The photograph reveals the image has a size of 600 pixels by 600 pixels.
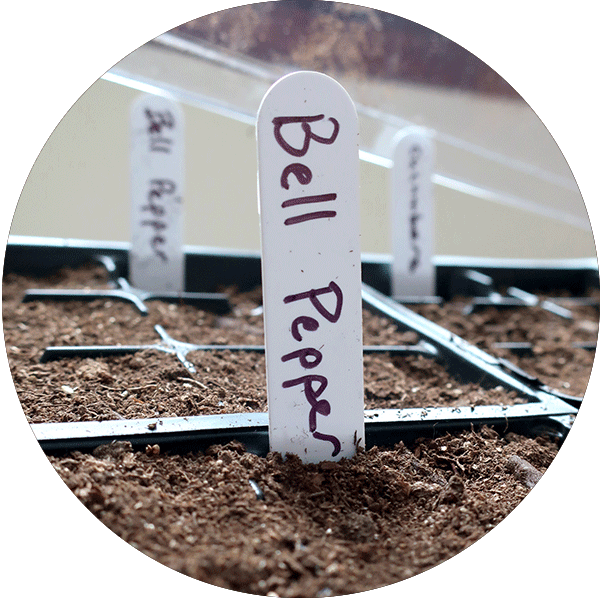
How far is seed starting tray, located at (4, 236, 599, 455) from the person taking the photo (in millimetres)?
678

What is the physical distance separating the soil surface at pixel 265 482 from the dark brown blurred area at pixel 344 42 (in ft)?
7.28

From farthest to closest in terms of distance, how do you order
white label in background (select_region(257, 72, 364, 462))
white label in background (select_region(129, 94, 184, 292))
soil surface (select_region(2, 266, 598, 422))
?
white label in background (select_region(129, 94, 184, 292)) < soil surface (select_region(2, 266, 598, 422)) < white label in background (select_region(257, 72, 364, 462))

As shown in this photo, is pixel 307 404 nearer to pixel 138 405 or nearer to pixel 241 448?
pixel 241 448

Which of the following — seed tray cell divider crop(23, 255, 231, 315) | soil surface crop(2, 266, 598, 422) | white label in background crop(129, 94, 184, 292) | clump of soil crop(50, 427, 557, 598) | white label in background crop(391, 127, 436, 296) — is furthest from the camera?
white label in background crop(391, 127, 436, 296)

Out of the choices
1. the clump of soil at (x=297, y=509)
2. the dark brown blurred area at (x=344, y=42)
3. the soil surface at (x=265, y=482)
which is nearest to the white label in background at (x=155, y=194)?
the soil surface at (x=265, y=482)

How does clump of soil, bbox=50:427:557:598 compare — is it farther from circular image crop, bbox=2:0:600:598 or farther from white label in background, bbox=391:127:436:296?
white label in background, bbox=391:127:436:296

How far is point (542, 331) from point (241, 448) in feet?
3.91

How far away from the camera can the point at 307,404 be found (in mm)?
673

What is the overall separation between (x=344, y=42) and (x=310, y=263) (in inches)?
112

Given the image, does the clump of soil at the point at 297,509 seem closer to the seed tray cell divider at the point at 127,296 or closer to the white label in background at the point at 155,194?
the seed tray cell divider at the point at 127,296

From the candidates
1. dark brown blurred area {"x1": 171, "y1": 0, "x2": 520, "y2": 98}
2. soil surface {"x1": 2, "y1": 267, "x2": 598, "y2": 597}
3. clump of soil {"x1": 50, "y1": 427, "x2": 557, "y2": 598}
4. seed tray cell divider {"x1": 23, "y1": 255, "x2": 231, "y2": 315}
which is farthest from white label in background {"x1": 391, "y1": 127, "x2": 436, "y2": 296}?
dark brown blurred area {"x1": 171, "y1": 0, "x2": 520, "y2": 98}

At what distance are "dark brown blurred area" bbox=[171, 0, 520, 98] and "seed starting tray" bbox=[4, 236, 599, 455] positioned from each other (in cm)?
151

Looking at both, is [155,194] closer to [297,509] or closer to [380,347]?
[380,347]

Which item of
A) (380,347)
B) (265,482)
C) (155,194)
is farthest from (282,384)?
(155,194)
